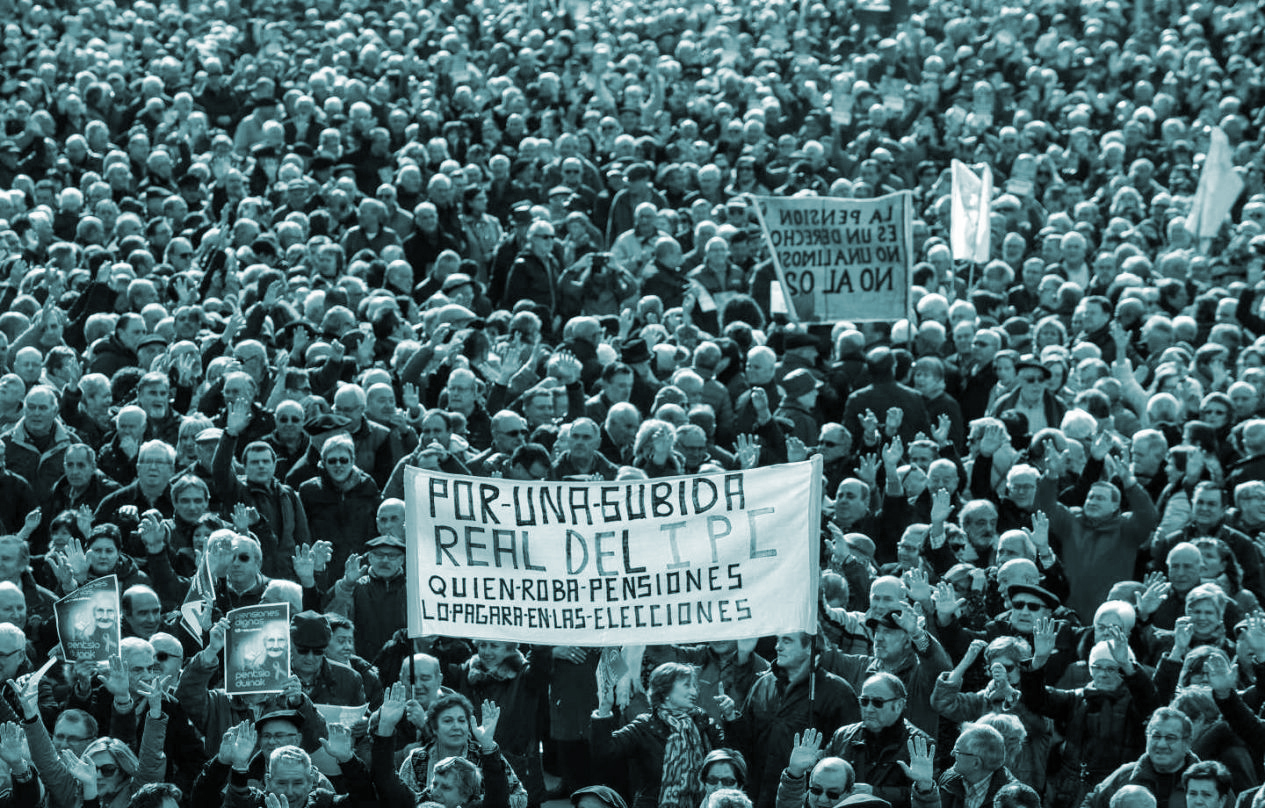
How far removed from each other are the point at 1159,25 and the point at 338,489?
663 inches

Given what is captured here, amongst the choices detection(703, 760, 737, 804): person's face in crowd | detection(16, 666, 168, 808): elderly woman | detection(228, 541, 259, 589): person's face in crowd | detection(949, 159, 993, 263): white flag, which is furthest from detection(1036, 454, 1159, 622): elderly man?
detection(16, 666, 168, 808): elderly woman

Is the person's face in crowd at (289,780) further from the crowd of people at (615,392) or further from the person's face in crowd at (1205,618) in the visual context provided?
the person's face in crowd at (1205,618)

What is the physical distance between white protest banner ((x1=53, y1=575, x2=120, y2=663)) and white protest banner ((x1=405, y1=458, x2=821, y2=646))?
1442 millimetres

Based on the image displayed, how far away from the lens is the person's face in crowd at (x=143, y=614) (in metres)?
12.2

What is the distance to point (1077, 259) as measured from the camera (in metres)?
19.6

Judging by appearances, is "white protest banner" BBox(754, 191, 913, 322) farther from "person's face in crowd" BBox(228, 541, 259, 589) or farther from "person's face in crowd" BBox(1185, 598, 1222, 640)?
"person's face in crowd" BBox(228, 541, 259, 589)

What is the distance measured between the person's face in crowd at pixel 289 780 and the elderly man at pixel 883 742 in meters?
2.48

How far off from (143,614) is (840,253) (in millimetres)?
6987

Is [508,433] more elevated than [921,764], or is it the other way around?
[508,433]

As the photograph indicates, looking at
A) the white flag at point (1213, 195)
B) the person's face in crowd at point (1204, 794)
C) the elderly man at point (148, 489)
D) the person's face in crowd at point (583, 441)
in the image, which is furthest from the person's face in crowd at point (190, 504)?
the white flag at point (1213, 195)

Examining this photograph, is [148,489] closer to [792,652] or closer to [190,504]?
[190,504]

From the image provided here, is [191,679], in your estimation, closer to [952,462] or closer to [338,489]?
[338,489]

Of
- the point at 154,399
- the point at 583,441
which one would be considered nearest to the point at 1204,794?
the point at 583,441

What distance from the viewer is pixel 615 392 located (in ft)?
51.4
